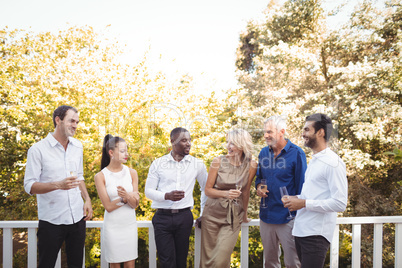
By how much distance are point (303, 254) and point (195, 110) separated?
5961 millimetres

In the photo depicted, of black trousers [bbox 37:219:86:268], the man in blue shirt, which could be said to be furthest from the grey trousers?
black trousers [bbox 37:219:86:268]

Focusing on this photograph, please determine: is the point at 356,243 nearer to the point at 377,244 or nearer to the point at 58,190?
the point at 377,244

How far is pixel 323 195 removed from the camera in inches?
83.7

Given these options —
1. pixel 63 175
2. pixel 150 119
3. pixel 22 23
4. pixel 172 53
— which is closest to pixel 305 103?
pixel 172 53

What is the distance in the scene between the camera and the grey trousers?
8.25ft

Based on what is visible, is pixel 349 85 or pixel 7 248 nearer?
pixel 7 248

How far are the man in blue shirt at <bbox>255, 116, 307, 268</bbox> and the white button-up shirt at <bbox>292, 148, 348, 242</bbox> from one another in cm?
30

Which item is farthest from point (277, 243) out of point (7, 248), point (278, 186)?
point (7, 248)

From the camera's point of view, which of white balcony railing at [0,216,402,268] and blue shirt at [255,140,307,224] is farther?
white balcony railing at [0,216,402,268]

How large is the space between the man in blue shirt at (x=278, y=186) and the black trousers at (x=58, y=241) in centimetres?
146

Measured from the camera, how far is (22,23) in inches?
397

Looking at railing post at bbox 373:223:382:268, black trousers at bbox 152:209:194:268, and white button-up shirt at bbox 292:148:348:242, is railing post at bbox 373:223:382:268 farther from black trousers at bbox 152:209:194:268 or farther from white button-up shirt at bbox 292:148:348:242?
black trousers at bbox 152:209:194:268

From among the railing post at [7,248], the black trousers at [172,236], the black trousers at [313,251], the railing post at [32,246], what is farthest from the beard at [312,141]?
the railing post at [7,248]

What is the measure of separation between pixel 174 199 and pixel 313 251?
1.03 meters
